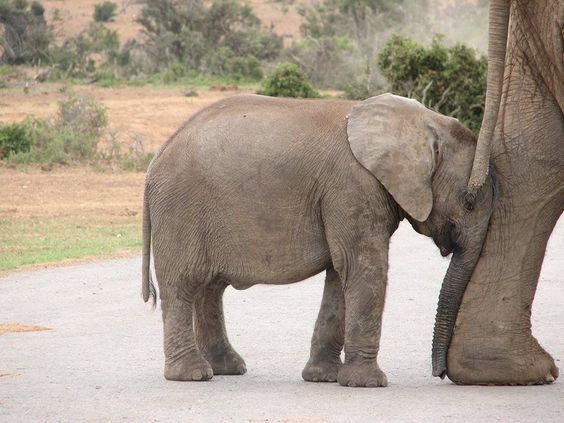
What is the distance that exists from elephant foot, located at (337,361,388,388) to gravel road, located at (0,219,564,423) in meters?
0.09

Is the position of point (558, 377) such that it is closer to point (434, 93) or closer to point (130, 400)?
point (130, 400)

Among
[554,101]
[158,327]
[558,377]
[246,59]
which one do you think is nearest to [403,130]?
[554,101]

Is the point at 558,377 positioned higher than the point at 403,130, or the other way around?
the point at 403,130

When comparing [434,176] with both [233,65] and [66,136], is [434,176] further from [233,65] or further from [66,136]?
[233,65]

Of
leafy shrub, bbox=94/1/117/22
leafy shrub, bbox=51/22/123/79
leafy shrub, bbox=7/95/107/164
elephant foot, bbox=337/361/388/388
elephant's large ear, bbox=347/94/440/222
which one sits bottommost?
leafy shrub, bbox=94/1/117/22

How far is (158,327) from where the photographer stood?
32.8ft

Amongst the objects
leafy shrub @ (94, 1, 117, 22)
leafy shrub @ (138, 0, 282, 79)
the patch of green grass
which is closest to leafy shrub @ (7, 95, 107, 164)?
the patch of green grass

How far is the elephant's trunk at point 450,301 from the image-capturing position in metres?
7.71

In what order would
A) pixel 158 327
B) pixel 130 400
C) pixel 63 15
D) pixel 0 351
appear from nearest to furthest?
pixel 130 400
pixel 0 351
pixel 158 327
pixel 63 15

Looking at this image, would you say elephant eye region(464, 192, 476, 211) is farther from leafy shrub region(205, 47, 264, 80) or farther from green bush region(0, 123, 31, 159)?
leafy shrub region(205, 47, 264, 80)

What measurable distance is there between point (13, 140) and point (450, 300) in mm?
17844

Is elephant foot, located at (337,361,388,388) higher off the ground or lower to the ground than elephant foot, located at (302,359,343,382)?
higher

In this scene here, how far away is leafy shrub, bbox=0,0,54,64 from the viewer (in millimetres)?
43688

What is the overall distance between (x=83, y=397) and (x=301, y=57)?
35.0 metres
